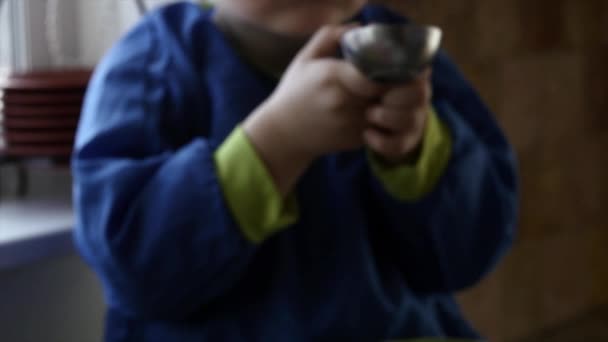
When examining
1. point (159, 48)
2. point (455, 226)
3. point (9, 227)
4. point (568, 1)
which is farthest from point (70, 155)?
point (568, 1)

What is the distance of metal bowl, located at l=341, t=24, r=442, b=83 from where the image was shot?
41 cm

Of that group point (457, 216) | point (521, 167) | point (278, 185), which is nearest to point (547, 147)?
point (521, 167)

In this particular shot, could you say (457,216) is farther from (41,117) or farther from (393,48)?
(41,117)

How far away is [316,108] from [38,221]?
313 millimetres

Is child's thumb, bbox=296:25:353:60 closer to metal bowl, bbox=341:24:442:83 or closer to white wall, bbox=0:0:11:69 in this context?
metal bowl, bbox=341:24:442:83

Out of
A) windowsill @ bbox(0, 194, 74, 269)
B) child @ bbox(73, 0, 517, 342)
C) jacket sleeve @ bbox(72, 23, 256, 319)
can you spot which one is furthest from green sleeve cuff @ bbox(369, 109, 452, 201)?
windowsill @ bbox(0, 194, 74, 269)

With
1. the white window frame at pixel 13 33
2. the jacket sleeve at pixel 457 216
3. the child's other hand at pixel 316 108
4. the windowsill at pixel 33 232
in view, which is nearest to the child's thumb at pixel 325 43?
the child's other hand at pixel 316 108

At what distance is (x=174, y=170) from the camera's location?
1.60ft

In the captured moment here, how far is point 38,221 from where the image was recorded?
68 centimetres

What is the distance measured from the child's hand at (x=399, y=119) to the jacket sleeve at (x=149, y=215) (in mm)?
97

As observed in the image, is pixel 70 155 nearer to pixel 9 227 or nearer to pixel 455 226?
pixel 9 227

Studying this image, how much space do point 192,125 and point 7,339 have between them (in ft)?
0.88

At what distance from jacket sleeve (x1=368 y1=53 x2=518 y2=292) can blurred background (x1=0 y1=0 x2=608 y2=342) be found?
10.4 inches

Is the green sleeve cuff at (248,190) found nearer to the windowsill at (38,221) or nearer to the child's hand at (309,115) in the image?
the child's hand at (309,115)
